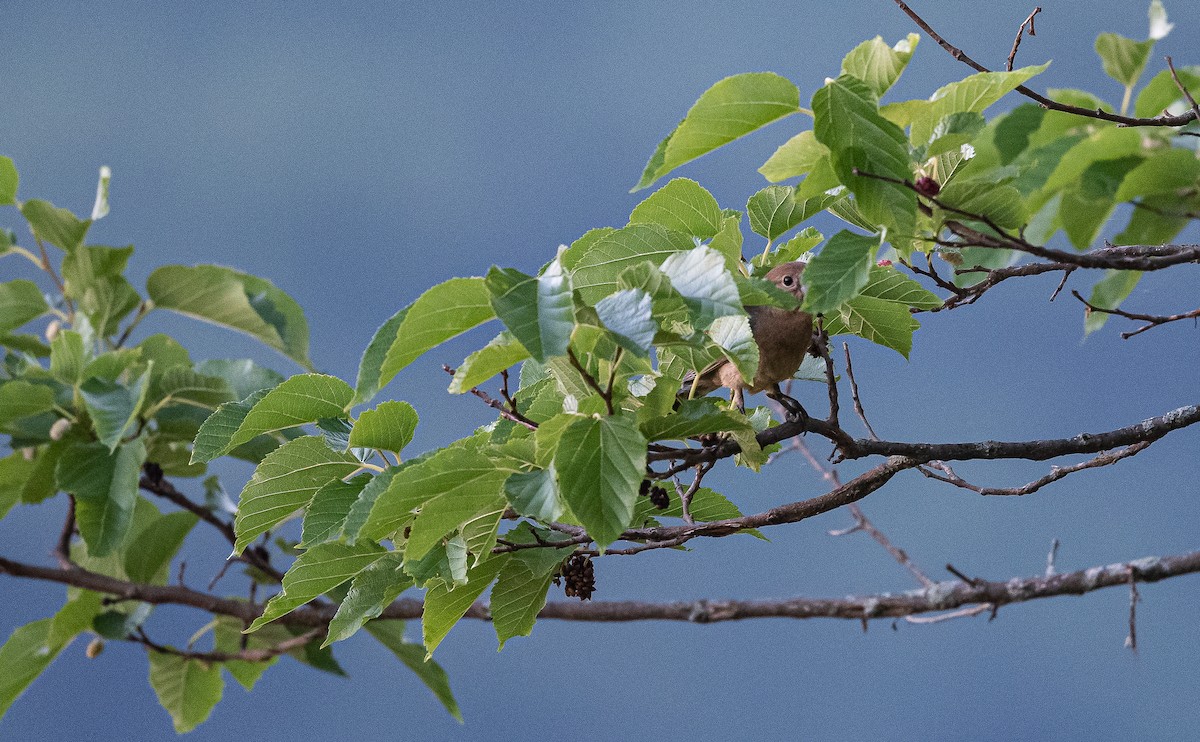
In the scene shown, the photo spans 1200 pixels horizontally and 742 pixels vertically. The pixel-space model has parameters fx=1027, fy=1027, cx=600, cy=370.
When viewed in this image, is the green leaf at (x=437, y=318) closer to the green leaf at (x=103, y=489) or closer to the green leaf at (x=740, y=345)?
the green leaf at (x=740, y=345)

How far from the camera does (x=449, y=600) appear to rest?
108 cm

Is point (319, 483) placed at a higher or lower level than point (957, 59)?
lower

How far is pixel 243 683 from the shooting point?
8.66 feet

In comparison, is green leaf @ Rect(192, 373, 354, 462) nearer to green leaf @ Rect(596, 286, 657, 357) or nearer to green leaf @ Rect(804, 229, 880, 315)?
green leaf @ Rect(596, 286, 657, 357)

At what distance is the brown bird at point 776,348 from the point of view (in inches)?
41.4

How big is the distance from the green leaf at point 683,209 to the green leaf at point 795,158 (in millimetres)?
127


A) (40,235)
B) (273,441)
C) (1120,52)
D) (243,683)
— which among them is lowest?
(243,683)

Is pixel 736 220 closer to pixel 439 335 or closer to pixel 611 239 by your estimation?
pixel 611 239

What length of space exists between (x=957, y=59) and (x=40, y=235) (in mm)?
2072

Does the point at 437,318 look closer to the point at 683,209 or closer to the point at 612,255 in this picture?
the point at 612,255

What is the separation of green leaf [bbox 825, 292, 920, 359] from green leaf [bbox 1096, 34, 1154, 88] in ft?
1.08

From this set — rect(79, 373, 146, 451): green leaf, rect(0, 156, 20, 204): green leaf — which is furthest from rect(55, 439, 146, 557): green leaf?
rect(0, 156, 20, 204): green leaf

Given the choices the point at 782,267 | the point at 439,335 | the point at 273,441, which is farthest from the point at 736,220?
the point at 273,441

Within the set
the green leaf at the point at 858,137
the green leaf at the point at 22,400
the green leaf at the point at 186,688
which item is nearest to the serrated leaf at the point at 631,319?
the green leaf at the point at 858,137
